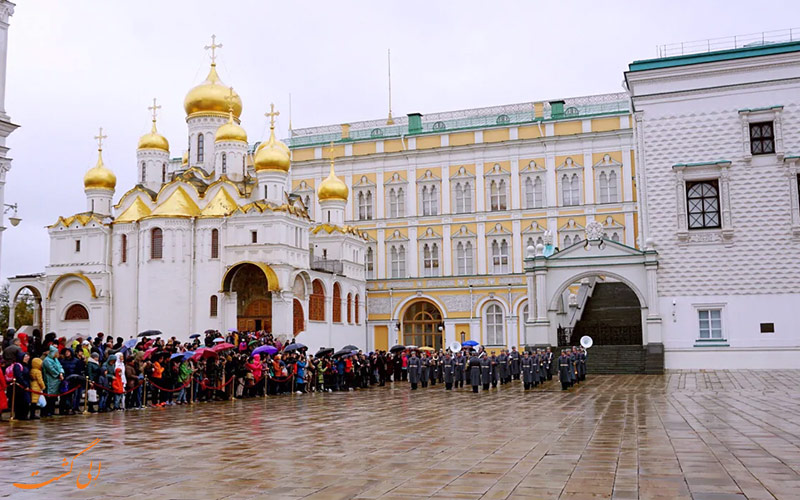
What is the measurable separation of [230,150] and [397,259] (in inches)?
466

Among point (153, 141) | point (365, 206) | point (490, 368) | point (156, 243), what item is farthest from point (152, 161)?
point (490, 368)

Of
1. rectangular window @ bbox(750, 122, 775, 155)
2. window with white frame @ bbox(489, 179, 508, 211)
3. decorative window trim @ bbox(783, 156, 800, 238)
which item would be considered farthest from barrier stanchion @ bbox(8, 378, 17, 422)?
window with white frame @ bbox(489, 179, 508, 211)

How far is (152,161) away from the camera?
4431 cm

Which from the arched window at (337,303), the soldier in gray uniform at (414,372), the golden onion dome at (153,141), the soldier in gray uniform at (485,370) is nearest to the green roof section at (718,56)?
the soldier in gray uniform at (485,370)

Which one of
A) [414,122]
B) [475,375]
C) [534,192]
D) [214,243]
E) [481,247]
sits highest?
[414,122]

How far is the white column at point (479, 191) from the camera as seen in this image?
1811 inches

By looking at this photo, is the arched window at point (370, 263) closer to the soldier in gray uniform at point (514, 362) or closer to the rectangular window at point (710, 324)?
the soldier in gray uniform at point (514, 362)

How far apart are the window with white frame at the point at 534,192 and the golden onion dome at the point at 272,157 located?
1392 centimetres

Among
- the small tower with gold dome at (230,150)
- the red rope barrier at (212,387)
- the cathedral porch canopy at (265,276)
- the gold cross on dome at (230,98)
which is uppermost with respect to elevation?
the gold cross on dome at (230,98)

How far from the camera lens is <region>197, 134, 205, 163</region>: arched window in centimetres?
4334

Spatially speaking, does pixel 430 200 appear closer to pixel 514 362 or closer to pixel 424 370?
pixel 514 362

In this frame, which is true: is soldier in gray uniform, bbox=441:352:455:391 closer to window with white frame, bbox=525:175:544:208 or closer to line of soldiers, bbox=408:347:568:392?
line of soldiers, bbox=408:347:568:392

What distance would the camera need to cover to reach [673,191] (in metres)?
29.8

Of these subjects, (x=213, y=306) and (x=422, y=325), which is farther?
(x=422, y=325)
